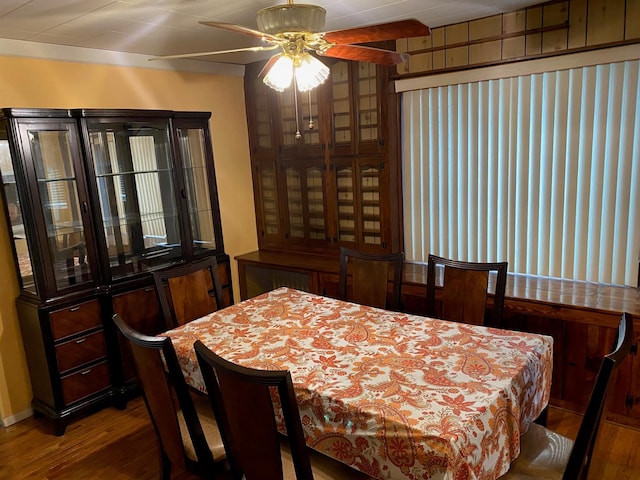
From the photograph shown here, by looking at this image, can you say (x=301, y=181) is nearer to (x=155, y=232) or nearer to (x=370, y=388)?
(x=155, y=232)

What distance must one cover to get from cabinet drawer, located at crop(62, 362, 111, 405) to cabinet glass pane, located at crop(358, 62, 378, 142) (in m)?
2.43

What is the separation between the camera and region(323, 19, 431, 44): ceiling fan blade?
5.36 ft

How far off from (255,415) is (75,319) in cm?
200

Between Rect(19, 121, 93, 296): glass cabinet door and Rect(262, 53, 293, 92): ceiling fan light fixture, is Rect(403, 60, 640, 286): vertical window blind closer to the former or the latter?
Rect(262, 53, 293, 92): ceiling fan light fixture

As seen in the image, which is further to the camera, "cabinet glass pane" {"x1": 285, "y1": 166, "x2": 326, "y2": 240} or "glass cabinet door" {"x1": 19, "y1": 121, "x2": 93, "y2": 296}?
"cabinet glass pane" {"x1": 285, "y1": 166, "x2": 326, "y2": 240}

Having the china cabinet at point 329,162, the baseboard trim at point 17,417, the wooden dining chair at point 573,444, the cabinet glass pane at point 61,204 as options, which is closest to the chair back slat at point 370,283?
the china cabinet at point 329,162

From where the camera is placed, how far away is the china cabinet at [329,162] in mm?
3557

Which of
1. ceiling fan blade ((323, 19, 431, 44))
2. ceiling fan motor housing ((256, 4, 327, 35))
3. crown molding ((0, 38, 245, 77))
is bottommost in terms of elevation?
ceiling fan blade ((323, 19, 431, 44))

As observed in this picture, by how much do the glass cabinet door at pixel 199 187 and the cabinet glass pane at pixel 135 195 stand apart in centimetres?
14

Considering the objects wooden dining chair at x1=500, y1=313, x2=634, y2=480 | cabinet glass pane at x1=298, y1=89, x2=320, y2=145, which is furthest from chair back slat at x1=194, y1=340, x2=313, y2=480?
cabinet glass pane at x1=298, y1=89, x2=320, y2=145

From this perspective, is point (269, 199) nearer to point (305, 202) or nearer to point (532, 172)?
point (305, 202)

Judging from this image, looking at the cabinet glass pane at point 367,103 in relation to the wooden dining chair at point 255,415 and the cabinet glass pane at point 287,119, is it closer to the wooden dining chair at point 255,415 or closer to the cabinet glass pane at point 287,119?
the cabinet glass pane at point 287,119

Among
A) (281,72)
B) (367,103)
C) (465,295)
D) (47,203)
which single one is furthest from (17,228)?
(465,295)

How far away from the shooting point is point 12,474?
2.54 meters
